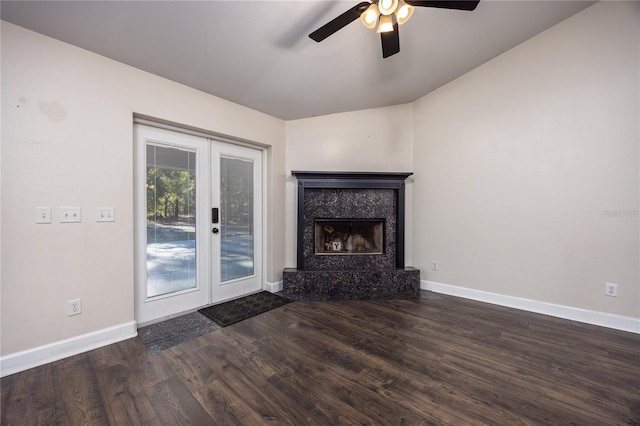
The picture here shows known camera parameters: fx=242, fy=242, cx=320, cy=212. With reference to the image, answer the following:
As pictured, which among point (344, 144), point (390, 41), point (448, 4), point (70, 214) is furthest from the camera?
point (344, 144)

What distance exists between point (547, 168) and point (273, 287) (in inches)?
140

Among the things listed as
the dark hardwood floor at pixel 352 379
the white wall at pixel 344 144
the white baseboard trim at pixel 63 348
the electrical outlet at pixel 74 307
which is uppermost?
the white wall at pixel 344 144

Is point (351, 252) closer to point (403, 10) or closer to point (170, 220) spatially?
point (170, 220)

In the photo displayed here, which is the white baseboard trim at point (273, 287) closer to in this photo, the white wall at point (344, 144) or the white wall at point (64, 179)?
the white wall at point (344, 144)

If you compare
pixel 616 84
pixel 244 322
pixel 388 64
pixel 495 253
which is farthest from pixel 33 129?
pixel 616 84

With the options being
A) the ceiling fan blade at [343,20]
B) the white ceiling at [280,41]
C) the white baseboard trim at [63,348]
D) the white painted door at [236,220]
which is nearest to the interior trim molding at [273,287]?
the white painted door at [236,220]

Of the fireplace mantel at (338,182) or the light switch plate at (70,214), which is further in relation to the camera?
the fireplace mantel at (338,182)

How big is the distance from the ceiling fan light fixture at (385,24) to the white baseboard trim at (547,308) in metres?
3.05

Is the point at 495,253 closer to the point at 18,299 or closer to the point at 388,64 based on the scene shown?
the point at 388,64

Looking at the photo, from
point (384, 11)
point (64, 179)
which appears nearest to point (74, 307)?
point (64, 179)

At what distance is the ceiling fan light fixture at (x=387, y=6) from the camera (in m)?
1.57

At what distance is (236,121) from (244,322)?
7.71 ft

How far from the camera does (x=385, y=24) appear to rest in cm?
168

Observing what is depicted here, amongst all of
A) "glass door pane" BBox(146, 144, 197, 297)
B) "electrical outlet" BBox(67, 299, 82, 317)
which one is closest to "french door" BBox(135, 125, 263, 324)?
"glass door pane" BBox(146, 144, 197, 297)
